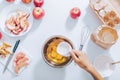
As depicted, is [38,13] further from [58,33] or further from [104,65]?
[104,65]

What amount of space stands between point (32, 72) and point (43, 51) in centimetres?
10

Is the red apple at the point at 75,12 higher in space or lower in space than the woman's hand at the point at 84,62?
higher

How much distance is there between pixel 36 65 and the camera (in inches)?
55.2

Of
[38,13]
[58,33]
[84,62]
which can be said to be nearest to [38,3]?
[38,13]

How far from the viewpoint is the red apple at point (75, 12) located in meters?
1.42

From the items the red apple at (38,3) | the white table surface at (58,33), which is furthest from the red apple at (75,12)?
the red apple at (38,3)

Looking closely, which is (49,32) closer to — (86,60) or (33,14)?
(33,14)

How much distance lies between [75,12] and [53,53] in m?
0.19

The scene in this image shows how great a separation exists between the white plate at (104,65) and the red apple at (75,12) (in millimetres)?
187

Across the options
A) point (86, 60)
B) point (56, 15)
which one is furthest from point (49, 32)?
point (86, 60)

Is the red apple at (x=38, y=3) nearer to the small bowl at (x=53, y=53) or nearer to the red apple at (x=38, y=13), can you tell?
the red apple at (x=38, y=13)

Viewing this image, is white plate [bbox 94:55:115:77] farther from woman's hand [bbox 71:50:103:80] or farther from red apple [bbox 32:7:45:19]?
red apple [bbox 32:7:45:19]

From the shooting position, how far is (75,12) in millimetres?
1425

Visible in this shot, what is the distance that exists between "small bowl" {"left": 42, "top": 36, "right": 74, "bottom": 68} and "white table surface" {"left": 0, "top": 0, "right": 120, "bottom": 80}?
0.03 metres
